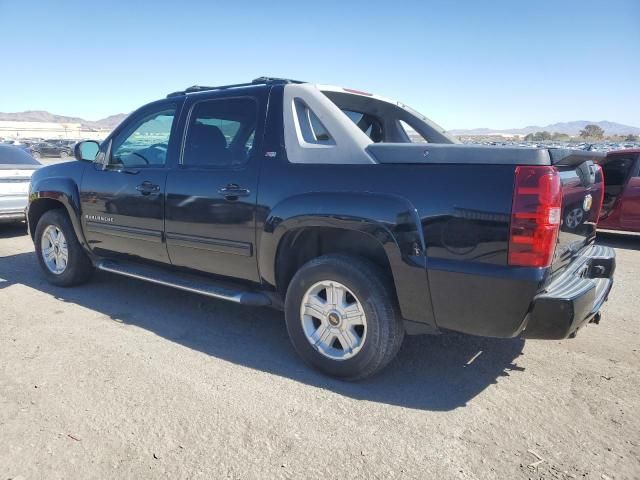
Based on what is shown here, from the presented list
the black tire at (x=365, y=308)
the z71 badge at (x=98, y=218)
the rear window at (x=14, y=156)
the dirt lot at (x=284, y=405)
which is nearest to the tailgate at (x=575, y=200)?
the dirt lot at (x=284, y=405)

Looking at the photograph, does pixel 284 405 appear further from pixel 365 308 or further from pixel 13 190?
pixel 13 190

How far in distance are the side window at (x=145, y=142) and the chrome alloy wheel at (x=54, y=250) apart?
46.8 inches

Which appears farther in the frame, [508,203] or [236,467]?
[508,203]

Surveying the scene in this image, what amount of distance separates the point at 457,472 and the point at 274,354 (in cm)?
171

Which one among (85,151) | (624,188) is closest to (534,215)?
(85,151)

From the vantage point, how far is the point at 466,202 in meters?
2.71

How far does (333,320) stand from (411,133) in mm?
2410

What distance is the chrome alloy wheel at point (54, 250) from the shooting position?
5.32 meters

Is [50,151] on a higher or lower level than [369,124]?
lower

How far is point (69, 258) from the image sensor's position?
525 cm

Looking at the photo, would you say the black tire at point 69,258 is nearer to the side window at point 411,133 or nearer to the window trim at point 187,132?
the window trim at point 187,132

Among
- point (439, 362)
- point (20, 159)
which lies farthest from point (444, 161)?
point (20, 159)

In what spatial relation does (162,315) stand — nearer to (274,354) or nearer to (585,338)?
(274,354)

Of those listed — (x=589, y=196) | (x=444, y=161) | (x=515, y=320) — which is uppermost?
(x=444, y=161)
